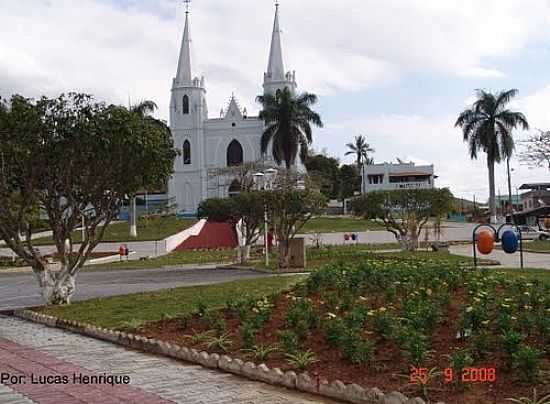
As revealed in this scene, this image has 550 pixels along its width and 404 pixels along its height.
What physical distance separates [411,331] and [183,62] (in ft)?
217

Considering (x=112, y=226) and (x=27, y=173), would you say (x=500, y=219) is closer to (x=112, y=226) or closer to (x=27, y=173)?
(x=112, y=226)

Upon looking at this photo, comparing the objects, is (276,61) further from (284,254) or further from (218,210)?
(284,254)

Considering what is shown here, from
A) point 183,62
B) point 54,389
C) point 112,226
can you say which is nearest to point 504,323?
point 54,389

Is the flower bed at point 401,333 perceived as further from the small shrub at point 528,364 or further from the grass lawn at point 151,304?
the grass lawn at point 151,304

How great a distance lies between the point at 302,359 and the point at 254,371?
48 cm

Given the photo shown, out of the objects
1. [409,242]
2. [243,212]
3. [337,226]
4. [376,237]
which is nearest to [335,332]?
[243,212]

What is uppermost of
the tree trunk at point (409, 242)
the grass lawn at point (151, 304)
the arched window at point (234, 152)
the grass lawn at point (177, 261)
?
the arched window at point (234, 152)

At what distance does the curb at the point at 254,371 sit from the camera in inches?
213

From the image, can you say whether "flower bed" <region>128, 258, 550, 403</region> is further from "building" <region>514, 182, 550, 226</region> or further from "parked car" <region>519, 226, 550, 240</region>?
"building" <region>514, 182, 550, 226</region>

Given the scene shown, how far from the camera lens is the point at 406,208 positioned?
27.9 meters

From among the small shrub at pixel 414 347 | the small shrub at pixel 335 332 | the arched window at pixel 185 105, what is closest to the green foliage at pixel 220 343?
the small shrub at pixel 335 332

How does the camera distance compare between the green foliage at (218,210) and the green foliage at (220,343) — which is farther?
the green foliage at (218,210)

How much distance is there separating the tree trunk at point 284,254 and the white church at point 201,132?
45741 mm

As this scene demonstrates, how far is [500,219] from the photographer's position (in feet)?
180
